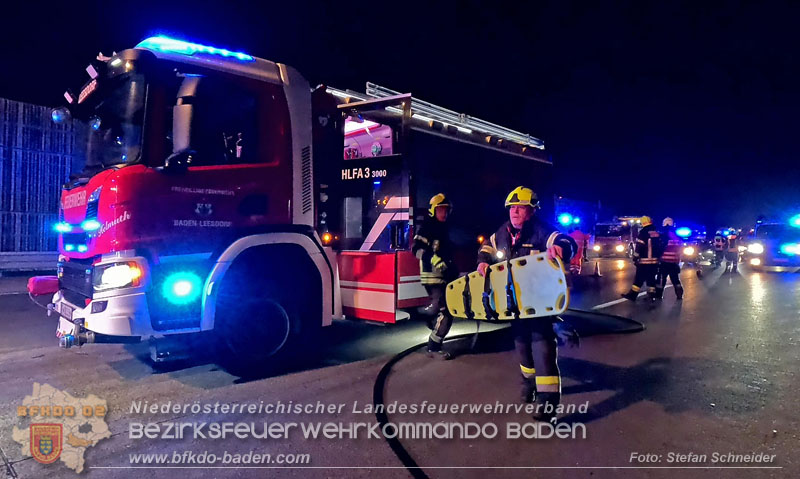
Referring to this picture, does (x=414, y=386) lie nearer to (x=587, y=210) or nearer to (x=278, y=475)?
(x=278, y=475)

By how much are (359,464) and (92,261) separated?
283 cm

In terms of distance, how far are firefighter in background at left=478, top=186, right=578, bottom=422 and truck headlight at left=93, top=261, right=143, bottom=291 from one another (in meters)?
2.73

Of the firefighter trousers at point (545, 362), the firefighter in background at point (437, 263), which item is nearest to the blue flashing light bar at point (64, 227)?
the firefighter in background at point (437, 263)

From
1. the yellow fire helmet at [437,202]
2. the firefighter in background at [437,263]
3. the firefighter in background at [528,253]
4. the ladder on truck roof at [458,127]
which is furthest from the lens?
the ladder on truck roof at [458,127]

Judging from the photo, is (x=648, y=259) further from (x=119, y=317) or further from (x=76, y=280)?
(x=76, y=280)

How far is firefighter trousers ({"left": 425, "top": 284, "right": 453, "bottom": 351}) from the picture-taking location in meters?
5.58

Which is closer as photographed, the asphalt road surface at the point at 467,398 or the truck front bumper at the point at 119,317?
the asphalt road surface at the point at 467,398

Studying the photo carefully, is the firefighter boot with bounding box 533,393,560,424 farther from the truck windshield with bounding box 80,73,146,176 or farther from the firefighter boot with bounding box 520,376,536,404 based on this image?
the truck windshield with bounding box 80,73,146,176

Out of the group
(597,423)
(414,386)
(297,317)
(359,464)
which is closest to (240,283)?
(297,317)

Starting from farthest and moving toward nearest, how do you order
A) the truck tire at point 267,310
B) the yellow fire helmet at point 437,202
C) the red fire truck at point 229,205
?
the yellow fire helmet at point 437,202 → the truck tire at point 267,310 → the red fire truck at point 229,205

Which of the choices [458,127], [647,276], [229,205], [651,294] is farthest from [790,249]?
[229,205]

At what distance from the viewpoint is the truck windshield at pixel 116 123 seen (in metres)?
4.14

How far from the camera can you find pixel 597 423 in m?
3.83

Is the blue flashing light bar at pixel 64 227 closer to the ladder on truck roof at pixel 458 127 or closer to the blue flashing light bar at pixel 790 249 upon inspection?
the ladder on truck roof at pixel 458 127
